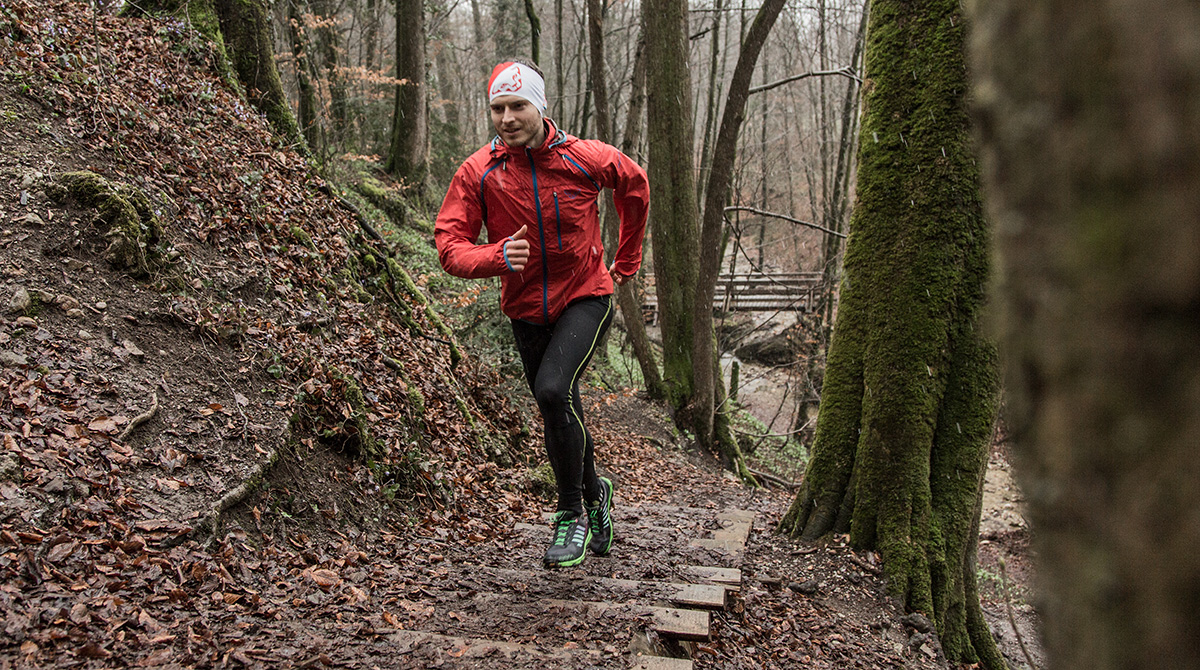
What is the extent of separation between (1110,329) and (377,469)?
4.87 metres

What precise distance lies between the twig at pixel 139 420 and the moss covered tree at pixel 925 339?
4.26m

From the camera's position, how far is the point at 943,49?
459 centimetres

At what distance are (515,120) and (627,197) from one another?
90cm

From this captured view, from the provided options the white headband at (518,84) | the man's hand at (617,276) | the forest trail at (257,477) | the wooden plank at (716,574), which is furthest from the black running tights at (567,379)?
the white headband at (518,84)

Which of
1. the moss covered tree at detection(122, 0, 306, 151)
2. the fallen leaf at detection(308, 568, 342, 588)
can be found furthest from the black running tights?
the moss covered tree at detection(122, 0, 306, 151)

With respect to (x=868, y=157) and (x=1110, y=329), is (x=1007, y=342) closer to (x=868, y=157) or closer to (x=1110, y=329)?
(x=1110, y=329)

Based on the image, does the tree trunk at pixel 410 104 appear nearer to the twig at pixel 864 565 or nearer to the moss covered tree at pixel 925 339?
the moss covered tree at pixel 925 339

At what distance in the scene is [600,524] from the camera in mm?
4543

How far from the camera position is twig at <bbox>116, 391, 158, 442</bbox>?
3.68m

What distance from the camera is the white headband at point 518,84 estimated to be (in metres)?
4.06

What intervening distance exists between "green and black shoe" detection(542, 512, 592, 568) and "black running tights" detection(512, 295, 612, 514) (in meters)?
0.06

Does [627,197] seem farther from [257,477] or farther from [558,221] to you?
[257,477]

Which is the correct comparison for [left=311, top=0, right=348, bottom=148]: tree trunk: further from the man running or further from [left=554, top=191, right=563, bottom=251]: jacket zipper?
[left=554, top=191, right=563, bottom=251]: jacket zipper

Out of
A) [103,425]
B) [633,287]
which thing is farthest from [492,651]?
[633,287]
